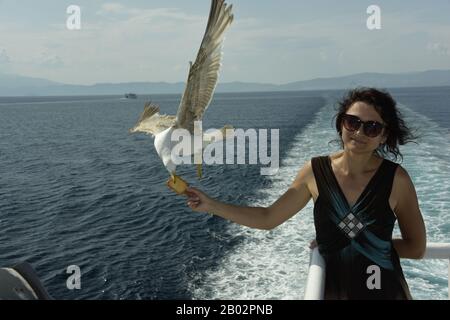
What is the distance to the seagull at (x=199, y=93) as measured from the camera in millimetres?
2521

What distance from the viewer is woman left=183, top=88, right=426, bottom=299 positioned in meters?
2.31

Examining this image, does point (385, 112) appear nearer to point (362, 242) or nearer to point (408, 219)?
point (408, 219)

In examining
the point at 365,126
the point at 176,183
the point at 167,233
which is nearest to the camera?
the point at 176,183

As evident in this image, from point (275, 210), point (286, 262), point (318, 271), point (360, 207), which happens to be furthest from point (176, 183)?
point (286, 262)

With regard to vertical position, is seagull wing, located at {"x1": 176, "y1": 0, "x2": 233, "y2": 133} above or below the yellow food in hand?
above

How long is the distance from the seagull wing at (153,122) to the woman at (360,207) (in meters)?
0.67

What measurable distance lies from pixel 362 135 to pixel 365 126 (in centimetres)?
5

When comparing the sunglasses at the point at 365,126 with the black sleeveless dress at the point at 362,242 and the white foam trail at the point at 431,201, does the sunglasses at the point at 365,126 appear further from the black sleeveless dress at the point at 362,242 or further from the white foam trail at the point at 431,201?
the white foam trail at the point at 431,201

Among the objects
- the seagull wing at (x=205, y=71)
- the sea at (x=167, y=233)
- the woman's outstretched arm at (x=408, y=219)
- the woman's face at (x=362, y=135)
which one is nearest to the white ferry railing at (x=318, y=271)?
the woman's outstretched arm at (x=408, y=219)

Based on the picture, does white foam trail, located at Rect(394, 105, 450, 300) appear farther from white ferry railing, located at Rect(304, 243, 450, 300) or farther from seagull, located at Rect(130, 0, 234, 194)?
seagull, located at Rect(130, 0, 234, 194)

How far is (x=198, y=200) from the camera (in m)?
2.35

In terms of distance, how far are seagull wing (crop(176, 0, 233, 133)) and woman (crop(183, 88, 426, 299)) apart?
1.99ft

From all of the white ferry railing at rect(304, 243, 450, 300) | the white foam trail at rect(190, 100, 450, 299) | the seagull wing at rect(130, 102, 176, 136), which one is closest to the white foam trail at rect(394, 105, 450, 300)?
the white foam trail at rect(190, 100, 450, 299)
